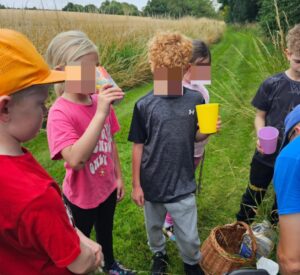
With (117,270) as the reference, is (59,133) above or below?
above

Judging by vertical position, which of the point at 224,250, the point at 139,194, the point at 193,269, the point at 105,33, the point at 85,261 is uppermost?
the point at 105,33

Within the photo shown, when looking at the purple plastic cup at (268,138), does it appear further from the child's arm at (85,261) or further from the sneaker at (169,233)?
the child's arm at (85,261)

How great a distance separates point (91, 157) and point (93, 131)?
0.38m

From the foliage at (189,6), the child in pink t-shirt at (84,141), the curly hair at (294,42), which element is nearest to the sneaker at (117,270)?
the child in pink t-shirt at (84,141)

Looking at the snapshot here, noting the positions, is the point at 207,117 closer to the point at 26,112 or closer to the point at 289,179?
the point at 289,179

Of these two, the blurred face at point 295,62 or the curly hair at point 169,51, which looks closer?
the curly hair at point 169,51

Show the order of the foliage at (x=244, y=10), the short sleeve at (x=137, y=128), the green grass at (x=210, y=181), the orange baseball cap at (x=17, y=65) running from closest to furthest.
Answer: the orange baseball cap at (x=17, y=65) < the short sleeve at (x=137, y=128) < the green grass at (x=210, y=181) < the foliage at (x=244, y=10)

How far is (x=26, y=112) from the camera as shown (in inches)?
47.3


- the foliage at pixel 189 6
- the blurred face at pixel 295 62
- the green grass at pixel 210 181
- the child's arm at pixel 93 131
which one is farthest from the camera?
the foliage at pixel 189 6

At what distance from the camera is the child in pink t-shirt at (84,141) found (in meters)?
1.90

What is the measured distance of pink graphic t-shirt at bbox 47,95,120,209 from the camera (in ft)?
6.56

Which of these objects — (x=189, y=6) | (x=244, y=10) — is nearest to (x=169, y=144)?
(x=244, y=10)

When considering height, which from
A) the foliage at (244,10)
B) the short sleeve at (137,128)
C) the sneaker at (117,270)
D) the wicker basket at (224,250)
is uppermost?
the foliage at (244,10)

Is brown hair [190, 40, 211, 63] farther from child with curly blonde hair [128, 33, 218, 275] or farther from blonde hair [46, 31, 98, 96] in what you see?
blonde hair [46, 31, 98, 96]
